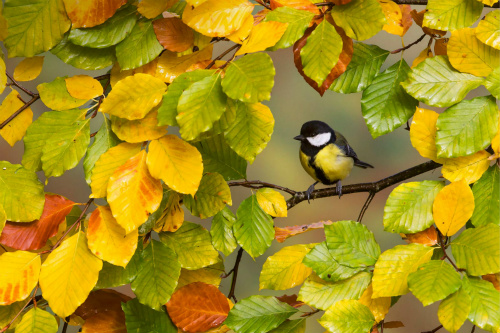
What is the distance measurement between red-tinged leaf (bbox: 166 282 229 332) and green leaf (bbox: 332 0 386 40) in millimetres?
259

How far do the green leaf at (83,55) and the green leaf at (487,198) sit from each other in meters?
0.33

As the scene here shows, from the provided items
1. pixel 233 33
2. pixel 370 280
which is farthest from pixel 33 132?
pixel 370 280

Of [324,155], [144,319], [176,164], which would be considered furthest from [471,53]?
[324,155]

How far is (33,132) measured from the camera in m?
0.46

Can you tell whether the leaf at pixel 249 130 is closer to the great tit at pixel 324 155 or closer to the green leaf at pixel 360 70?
the green leaf at pixel 360 70

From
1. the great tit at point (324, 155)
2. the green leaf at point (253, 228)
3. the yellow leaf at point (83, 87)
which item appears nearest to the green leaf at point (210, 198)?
the green leaf at point (253, 228)

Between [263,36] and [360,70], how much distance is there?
11 cm

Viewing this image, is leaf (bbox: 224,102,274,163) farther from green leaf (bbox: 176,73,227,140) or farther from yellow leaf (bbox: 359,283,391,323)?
yellow leaf (bbox: 359,283,391,323)

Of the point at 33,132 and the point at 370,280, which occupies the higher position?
the point at 33,132

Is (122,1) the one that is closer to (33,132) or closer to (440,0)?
(33,132)

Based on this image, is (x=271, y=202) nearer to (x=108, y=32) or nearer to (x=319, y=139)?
(x=108, y=32)

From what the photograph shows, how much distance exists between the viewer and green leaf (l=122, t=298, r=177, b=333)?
0.49 meters

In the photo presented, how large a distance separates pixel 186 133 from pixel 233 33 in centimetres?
9

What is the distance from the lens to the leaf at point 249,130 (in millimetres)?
432
